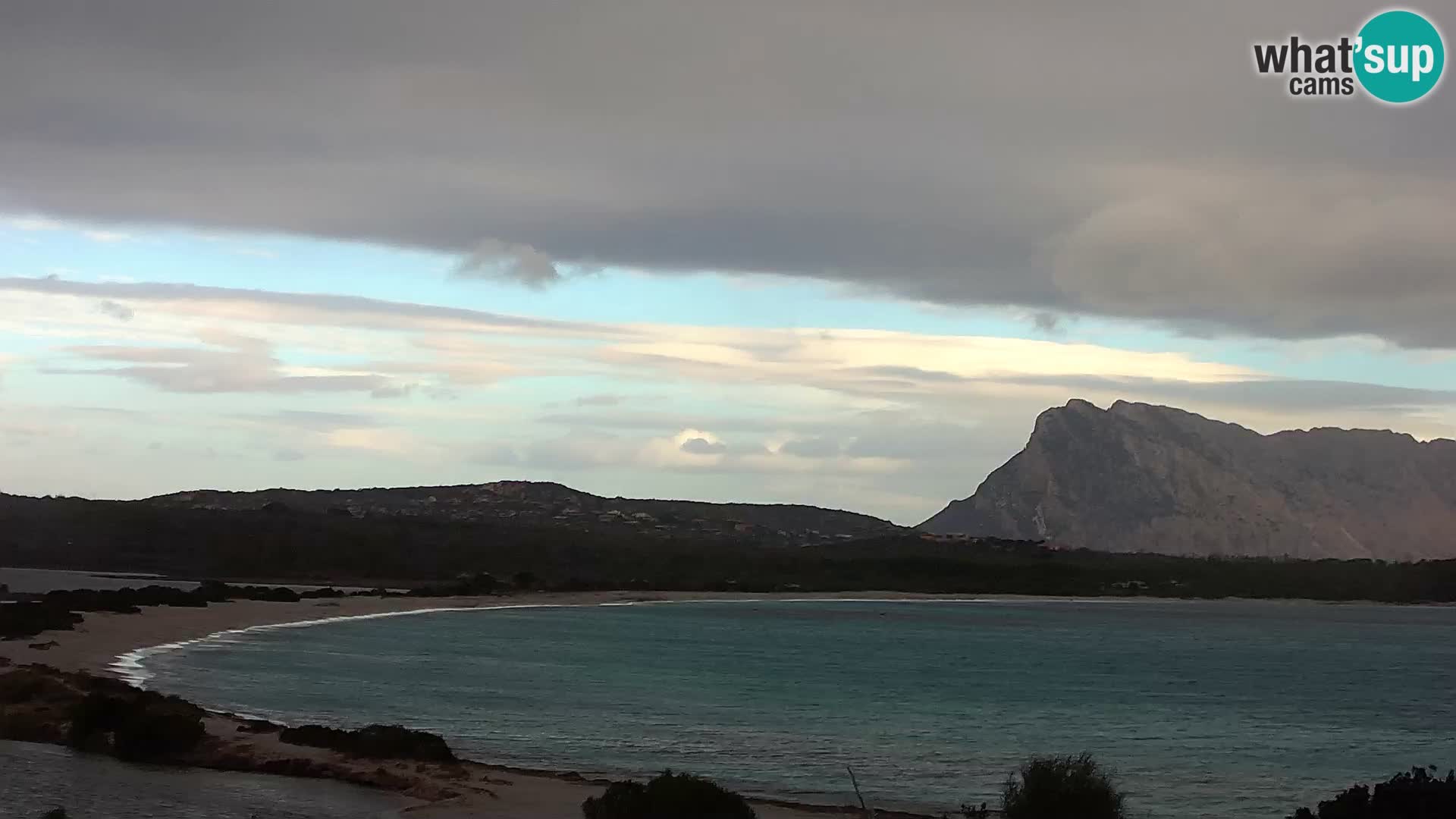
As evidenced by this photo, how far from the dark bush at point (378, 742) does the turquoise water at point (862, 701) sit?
→ 8.37ft

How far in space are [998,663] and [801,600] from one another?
241ft

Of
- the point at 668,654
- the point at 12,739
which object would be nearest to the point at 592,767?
the point at 12,739

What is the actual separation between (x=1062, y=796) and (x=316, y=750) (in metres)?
13.3

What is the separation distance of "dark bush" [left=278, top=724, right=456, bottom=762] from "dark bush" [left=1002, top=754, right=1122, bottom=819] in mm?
10526

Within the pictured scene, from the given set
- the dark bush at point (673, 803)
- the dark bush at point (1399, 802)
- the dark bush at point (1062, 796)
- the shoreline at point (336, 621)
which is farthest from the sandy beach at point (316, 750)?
the dark bush at point (1399, 802)

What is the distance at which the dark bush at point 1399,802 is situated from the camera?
18.0 metres

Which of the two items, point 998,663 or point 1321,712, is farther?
point 998,663

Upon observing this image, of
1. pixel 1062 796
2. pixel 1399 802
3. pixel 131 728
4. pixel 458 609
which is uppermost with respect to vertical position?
pixel 1399 802

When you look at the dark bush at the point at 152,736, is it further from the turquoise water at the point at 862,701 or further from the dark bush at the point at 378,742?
the turquoise water at the point at 862,701

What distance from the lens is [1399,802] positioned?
1838 cm

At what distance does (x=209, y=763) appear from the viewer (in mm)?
24328

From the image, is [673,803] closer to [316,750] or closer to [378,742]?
[378,742]

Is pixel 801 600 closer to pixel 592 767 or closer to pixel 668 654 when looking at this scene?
pixel 668 654

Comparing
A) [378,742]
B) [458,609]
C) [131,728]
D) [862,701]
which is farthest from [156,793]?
[458,609]
